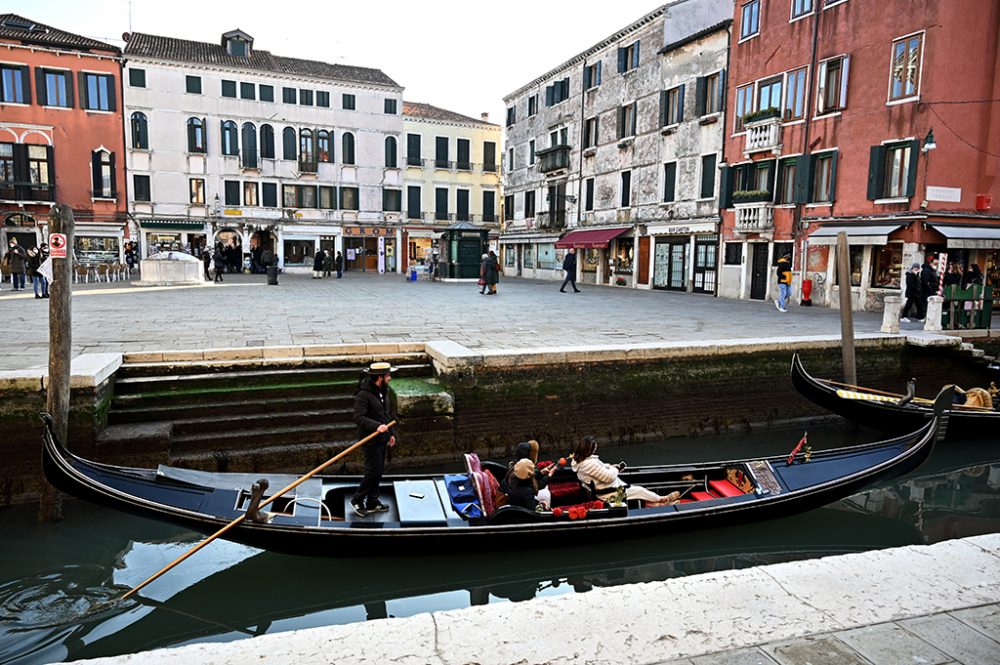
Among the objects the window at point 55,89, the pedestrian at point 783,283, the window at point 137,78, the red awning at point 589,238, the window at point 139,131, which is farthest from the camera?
the window at point 139,131

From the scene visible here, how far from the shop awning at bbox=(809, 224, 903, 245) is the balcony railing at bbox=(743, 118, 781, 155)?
8.48ft

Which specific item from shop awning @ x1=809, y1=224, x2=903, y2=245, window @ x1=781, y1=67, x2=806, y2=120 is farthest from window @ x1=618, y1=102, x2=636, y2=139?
shop awning @ x1=809, y1=224, x2=903, y2=245

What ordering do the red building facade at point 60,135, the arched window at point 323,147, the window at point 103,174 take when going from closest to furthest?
the red building facade at point 60,135 → the window at point 103,174 → the arched window at point 323,147

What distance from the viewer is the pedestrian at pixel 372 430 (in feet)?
16.5

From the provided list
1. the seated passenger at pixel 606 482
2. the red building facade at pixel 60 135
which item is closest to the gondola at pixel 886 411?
the seated passenger at pixel 606 482

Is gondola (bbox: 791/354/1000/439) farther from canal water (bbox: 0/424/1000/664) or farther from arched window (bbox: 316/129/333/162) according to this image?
arched window (bbox: 316/129/333/162)

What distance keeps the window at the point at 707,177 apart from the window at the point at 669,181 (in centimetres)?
128

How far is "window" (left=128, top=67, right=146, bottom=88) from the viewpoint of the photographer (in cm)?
2689

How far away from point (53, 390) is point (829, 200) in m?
15.5

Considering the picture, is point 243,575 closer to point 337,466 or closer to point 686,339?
point 337,466

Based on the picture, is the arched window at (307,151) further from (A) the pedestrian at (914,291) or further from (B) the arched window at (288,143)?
(A) the pedestrian at (914,291)

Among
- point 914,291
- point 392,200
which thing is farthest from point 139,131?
point 914,291

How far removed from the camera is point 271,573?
4984mm

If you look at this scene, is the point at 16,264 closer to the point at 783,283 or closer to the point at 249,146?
the point at 249,146
